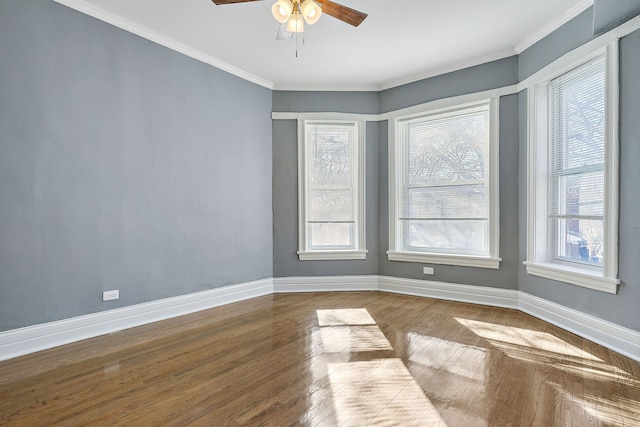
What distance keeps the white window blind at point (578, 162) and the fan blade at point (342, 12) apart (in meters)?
2.12

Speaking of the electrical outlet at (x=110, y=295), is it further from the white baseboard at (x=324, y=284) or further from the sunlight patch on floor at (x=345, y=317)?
the white baseboard at (x=324, y=284)

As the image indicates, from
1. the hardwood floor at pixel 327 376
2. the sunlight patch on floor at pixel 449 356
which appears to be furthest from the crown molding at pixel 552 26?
the sunlight patch on floor at pixel 449 356

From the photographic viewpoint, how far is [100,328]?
3160mm

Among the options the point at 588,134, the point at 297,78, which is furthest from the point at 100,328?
the point at 588,134

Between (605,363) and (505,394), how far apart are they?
3.38ft

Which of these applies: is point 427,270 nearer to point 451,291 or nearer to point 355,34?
point 451,291

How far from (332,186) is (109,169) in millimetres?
2714

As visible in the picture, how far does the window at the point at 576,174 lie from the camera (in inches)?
112

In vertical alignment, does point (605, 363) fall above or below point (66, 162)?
below

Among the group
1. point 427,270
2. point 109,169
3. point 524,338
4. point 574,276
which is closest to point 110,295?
point 109,169

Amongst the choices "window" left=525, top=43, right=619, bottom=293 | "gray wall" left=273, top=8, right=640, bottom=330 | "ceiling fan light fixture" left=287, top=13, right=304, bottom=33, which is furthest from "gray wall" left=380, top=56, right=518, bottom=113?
"ceiling fan light fixture" left=287, top=13, right=304, bottom=33

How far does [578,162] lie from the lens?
3.31 metres

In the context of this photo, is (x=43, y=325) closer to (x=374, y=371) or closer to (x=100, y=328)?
(x=100, y=328)

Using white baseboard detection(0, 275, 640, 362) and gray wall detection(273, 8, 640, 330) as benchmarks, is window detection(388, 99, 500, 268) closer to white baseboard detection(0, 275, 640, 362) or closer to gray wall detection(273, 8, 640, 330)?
gray wall detection(273, 8, 640, 330)
